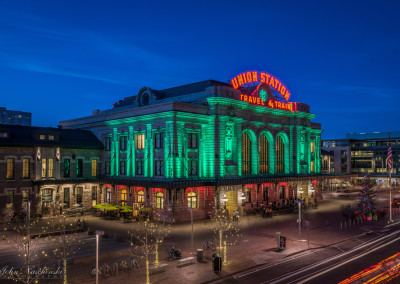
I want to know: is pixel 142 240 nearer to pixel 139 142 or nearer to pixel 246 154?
pixel 139 142

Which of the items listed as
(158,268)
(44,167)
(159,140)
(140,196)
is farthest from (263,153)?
(158,268)

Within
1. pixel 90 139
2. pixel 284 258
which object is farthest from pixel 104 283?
pixel 90 139

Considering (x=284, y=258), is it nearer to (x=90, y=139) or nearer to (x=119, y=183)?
(x=119, y=183)

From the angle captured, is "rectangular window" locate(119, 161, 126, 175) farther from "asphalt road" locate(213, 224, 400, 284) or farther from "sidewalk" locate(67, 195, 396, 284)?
"asphalt road" locate(213, 224, 400, 284)

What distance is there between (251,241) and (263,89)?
3784cm

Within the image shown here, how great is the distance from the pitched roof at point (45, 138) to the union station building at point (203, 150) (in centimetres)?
263

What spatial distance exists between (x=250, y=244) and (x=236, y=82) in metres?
35.7

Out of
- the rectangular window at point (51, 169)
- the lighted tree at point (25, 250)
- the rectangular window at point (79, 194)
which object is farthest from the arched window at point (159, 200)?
the lighted tree at point (25, 250)

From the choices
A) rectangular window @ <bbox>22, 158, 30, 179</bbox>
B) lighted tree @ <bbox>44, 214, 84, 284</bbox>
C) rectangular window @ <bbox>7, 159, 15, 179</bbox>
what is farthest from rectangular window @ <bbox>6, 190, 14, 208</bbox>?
lighted tree @ <bbox>44, 214, 84, 284</bbox>

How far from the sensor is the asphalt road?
1046 inches

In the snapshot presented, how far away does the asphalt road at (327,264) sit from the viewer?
87.2ft

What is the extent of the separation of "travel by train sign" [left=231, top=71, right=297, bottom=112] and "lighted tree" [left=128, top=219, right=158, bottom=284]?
2897cm

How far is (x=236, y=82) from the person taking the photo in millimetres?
66750

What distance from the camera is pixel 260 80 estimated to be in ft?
229
